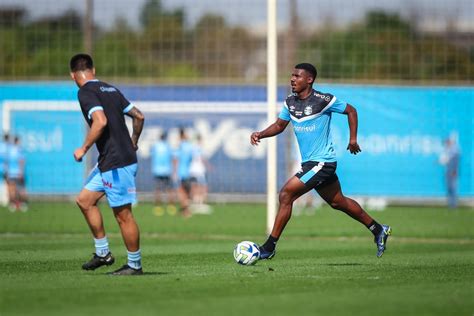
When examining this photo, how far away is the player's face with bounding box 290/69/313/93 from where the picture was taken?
13754 millimetres

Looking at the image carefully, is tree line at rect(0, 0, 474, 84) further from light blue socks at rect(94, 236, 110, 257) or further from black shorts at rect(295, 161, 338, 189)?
light blue socks at rect(94, 236, 110, 257)

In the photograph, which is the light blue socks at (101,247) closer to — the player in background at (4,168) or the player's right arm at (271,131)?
the player's right arm at (271,131)

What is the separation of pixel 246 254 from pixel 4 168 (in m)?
22.3

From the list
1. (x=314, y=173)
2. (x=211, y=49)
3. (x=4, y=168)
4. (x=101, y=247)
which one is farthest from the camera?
(x=211, y=49)

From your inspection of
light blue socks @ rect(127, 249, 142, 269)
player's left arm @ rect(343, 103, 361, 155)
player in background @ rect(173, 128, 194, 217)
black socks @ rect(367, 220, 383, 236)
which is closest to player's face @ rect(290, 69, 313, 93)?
player's left arm @ rect(343, 103, 361, 155)

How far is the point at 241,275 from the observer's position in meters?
12.2

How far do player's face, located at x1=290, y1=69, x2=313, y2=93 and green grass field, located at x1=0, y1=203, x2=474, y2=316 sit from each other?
228cm

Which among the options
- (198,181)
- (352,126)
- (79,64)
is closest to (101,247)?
(79,64)

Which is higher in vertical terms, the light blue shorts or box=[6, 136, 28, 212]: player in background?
the light blue shorts

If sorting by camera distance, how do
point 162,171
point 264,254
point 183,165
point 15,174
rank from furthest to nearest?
point 15,174 → point 183,165 → point 162,171 → point 264,254

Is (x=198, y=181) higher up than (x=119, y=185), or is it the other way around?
(x=119, y=185)

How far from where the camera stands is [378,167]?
3409cm

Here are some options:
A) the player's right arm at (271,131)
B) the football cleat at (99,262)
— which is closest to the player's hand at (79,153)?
the football cleat at (99,262)

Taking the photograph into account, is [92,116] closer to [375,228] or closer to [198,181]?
[375,228]
